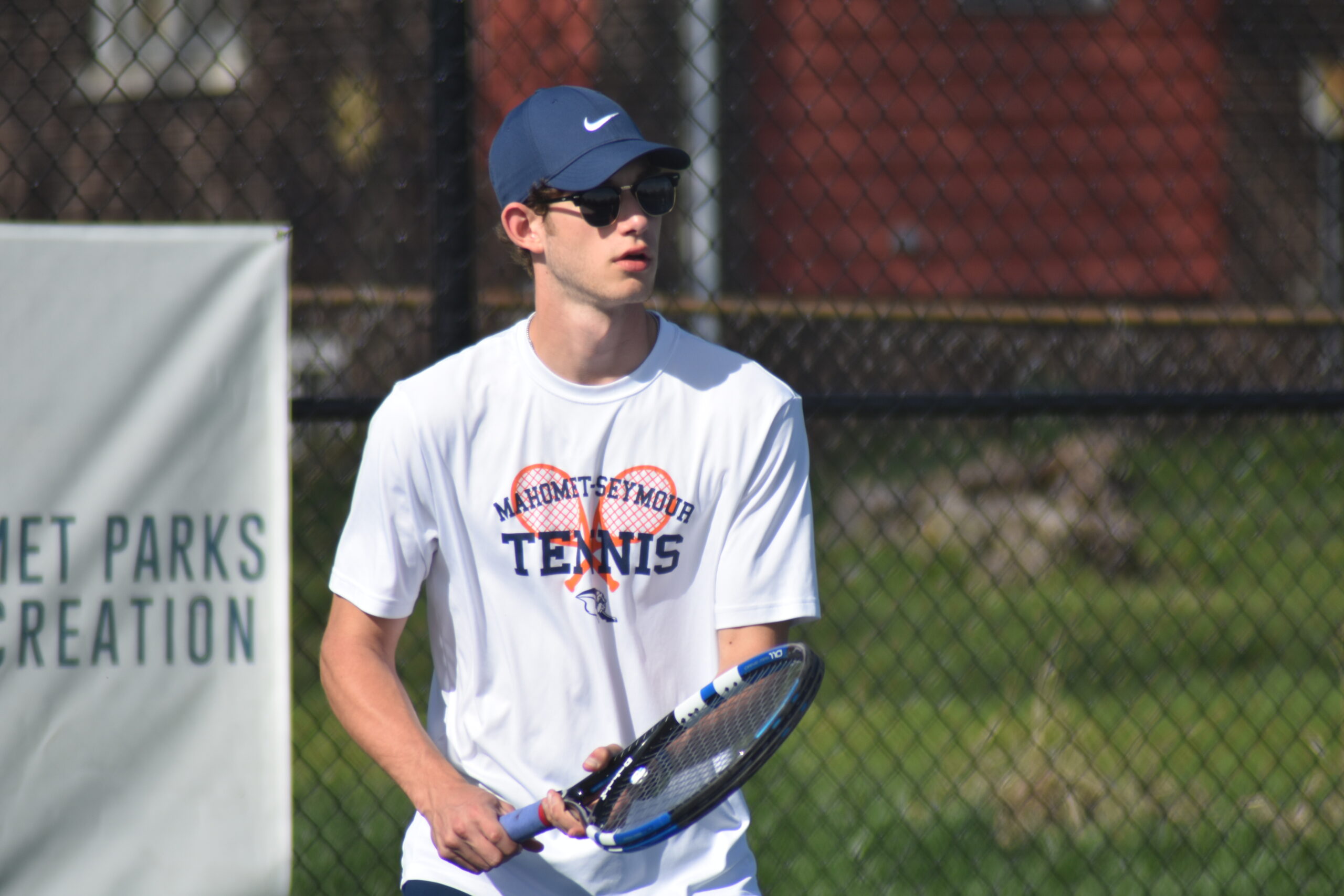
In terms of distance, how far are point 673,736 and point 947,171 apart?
8.68 meters

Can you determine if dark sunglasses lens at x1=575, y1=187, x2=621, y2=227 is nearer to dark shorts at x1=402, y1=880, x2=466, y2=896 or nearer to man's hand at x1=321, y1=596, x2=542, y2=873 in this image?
man's hand at x1=321, y1=596, x2=542, y2=873

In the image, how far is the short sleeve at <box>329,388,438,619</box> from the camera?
7.73 feet

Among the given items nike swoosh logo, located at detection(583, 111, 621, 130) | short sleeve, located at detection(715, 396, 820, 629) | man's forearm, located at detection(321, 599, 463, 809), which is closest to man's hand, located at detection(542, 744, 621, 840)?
man's forearm, located at detection(321, 599, 463, 809)

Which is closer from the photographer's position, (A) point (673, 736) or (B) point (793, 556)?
(A) point (673, 736)

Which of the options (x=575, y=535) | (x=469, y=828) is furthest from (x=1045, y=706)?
(x=469, y=828)

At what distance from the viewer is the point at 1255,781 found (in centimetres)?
411

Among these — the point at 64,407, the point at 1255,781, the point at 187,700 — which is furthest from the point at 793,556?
the point at 1255,781

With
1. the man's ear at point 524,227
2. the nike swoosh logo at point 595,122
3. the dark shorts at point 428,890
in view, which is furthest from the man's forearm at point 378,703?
the nike swoosh logo at point 595,122

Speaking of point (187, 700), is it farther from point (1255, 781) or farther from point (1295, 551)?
point (1295, 551)

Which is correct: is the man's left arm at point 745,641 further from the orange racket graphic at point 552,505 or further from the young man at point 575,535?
the orange racket graphic at point 552,505

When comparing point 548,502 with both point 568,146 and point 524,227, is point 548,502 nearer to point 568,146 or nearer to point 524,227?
point 524,227

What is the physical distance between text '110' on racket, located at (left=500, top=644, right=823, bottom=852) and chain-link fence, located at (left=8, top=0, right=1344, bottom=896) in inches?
53.6

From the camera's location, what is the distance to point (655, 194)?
2.35 meters

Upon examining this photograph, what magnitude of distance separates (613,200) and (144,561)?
4.24 ft
